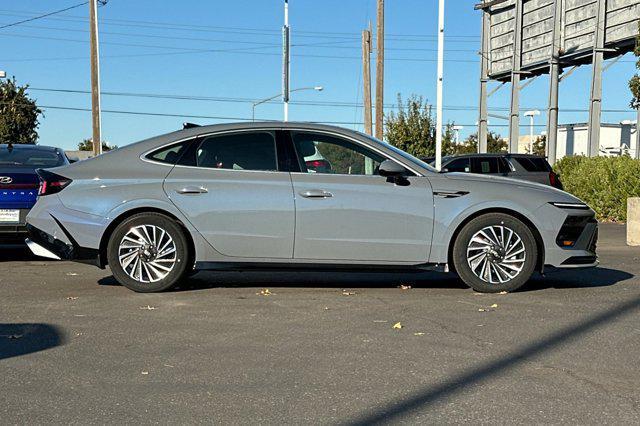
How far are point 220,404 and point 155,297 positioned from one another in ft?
10.7

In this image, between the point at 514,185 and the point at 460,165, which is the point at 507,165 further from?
the point at 514,185

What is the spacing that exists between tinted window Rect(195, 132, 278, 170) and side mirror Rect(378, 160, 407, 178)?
101 centimetres

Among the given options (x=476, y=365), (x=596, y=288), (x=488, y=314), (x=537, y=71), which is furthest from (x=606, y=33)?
(x=476, y=365)

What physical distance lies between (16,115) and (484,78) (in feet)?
99.0

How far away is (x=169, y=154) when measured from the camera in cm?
738

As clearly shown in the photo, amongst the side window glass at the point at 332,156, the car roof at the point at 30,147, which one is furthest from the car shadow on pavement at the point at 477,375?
the car roof at the point at 30,147

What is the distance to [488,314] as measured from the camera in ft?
20.6

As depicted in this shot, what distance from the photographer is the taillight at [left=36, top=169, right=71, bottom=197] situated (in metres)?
7.30

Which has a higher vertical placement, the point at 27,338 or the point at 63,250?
the point at 63,250

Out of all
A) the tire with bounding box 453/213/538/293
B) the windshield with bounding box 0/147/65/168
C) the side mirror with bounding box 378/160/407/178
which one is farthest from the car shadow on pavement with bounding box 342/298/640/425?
the windshield with bounding box 0/147/65/168

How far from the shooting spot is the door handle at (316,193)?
7.16 m

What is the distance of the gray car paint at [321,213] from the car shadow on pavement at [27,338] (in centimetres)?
155

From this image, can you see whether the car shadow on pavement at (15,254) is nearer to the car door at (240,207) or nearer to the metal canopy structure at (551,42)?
the car door at (240,207)

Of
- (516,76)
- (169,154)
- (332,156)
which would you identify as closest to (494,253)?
(332,156)
